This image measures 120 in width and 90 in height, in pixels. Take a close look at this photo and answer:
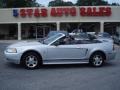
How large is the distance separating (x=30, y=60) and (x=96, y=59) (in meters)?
2.75

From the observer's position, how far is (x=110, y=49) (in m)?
13.1

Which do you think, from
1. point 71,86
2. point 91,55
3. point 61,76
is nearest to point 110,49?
point 91,55

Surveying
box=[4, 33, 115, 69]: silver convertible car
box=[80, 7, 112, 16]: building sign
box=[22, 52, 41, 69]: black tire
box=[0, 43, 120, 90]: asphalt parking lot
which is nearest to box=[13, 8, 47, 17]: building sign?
box=[80, 7, 112, 16]: building sign

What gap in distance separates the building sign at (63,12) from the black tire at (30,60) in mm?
34784

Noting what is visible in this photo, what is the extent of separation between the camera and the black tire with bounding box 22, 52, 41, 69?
1205 cm

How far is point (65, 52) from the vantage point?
12.4m

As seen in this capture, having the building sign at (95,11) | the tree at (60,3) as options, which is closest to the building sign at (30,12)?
the building sign at (95,11)

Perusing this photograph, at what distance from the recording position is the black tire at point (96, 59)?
42.0ft

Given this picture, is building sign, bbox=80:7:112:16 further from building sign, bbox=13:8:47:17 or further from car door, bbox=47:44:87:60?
car door, bbox=47:44:87:60

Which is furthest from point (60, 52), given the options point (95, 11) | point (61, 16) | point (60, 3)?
point (60, 3)

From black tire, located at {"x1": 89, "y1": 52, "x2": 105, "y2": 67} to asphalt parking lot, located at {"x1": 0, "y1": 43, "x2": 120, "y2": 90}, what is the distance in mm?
208

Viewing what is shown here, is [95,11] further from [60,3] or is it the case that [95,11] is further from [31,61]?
[60,3]

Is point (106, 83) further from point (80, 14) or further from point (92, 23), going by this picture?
point (92, 23)

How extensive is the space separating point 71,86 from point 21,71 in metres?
3.16
